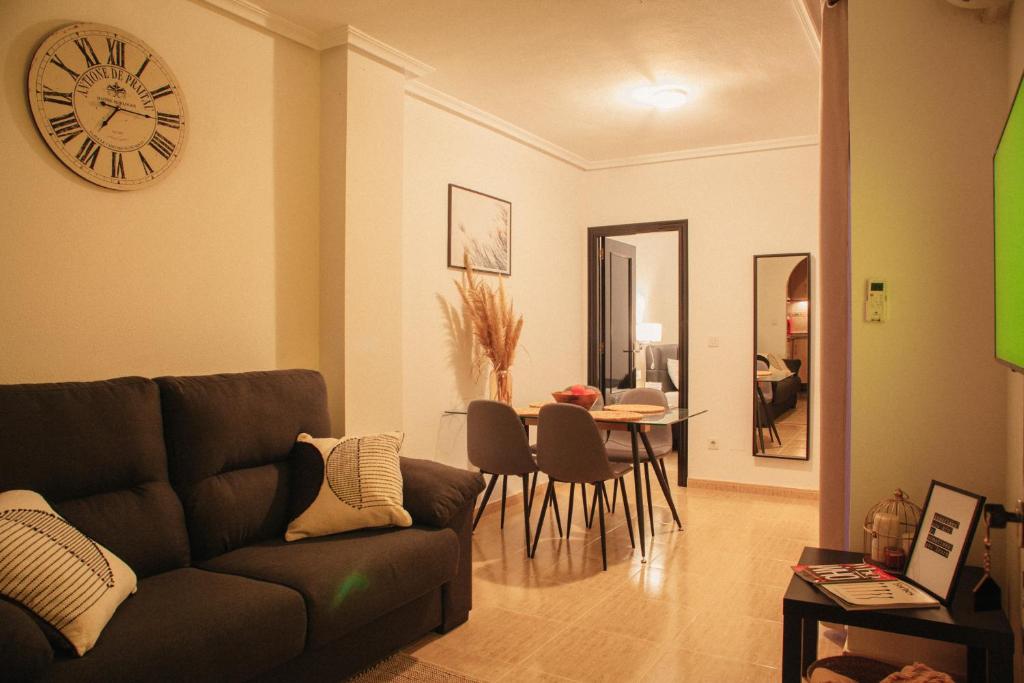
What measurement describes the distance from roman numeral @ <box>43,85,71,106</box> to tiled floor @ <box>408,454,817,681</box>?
7.56ft

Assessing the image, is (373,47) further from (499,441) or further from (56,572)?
(56,572)

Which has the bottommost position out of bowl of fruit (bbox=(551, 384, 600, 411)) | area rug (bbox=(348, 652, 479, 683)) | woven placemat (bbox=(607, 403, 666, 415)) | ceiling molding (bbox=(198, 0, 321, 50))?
area rug (bbox=(348, 652, 479, 683))

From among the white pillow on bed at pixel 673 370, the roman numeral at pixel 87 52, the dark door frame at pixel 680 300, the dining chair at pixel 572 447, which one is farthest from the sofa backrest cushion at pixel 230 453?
the white pillow on bed at pixel 673 370

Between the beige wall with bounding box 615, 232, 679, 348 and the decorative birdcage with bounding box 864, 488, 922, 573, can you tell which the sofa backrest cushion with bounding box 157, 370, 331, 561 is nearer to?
the decorative birdcage with bounding box 864, 488, 922, 573

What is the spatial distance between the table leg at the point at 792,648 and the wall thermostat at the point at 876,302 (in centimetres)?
100

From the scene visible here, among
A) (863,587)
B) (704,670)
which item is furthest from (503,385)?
(863,587)

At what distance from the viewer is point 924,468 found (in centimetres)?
219

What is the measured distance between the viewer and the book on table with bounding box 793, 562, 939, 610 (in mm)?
1718

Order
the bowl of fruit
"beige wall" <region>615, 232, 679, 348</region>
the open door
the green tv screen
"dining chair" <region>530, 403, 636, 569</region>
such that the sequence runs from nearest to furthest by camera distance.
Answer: the green tv screen → "dining chair" <region>530, 403, 636, 569</region> → the bowl of fruit → the open door → "beige wall" <region>615, 232, 679, 348</region>

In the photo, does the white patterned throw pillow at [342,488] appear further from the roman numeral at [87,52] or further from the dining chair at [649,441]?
the dining chair at [649,441]

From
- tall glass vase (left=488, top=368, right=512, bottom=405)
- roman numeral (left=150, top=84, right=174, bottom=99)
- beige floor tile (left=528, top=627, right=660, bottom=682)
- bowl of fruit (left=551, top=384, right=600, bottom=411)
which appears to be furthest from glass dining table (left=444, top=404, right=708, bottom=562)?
roman numeral (left=150, top=84, right=174, bottom=99)

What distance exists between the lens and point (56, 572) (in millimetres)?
1743

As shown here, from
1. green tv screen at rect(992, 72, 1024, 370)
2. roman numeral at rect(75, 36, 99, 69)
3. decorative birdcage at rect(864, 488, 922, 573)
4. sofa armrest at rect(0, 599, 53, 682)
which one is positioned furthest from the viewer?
roman numeral at rect(75, 36, 99, 69)

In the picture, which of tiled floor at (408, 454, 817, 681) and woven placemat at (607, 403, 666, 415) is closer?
tiled floor at (408, 454, 817, 681)
